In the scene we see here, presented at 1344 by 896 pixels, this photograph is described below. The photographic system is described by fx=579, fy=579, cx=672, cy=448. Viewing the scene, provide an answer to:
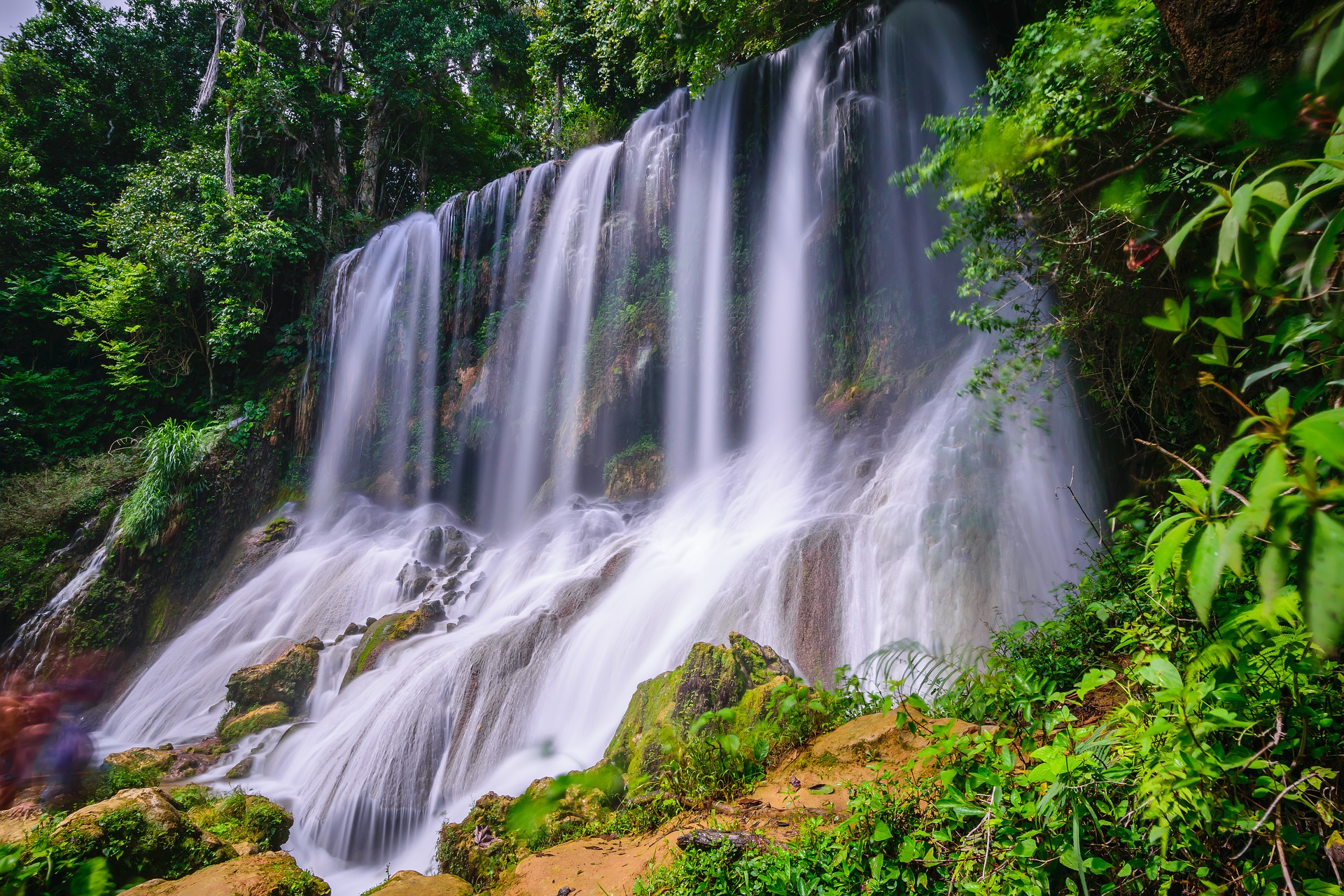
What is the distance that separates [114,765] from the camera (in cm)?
554

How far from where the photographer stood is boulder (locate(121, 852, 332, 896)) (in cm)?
262

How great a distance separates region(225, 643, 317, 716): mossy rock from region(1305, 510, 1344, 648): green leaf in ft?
27.6

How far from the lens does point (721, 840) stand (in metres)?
2.08

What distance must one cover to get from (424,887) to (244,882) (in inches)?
32.7

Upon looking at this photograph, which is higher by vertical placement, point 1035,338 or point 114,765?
point 1035,338

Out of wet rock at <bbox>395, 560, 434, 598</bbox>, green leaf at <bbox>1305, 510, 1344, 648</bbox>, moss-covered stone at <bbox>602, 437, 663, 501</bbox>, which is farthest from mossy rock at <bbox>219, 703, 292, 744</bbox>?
green leaf at <bbox>1305, 510, 1344, 648</bbox>

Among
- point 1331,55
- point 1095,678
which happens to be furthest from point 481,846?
point 1331,55

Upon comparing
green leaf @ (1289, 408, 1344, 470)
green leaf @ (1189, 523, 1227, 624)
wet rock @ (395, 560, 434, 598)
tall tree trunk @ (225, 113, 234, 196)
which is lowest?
wet rock @ (395, 560, 434, 598)

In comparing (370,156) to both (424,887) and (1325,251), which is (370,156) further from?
(1325,251)

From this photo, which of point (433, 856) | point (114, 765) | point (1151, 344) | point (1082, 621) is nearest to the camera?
point (1082, 621)

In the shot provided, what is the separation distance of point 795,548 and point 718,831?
3.63 metres

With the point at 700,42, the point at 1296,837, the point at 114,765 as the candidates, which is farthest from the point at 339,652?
the point at 700,42

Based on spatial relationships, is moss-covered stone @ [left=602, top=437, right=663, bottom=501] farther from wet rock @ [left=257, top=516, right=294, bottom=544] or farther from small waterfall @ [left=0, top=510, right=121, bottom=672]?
small waterfall @ [left=0, top=510, right=121, bottom=672]

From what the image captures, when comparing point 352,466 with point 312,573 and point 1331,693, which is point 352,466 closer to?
point 312,573
